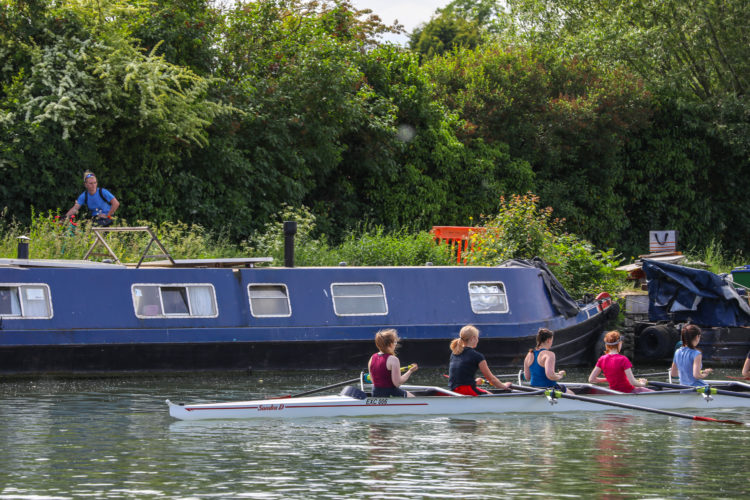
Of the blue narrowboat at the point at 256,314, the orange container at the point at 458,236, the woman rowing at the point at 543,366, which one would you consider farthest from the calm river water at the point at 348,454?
the orange container at the point at 458,236

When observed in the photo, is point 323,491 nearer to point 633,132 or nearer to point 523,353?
point 523,353

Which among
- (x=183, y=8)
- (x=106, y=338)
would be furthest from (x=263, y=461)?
(x=183, y=8)

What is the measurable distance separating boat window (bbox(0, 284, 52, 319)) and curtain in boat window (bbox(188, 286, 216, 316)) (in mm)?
2121

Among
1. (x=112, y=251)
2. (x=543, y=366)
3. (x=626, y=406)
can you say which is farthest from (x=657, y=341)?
(x=112, y=251)

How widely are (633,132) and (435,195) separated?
328 inches

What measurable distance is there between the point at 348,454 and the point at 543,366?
13.2 ft

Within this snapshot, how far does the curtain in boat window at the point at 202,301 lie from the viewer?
54.3 ft

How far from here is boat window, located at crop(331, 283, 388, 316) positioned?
1734cm

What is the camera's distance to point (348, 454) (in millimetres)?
10477

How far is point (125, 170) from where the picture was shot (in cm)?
2266

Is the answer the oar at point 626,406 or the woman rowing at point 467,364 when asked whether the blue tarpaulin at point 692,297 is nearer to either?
the oar at point 626,406

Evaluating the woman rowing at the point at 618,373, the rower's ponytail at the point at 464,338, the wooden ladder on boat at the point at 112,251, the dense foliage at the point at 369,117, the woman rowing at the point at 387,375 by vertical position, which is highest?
the dense foliage at the point at 369,117

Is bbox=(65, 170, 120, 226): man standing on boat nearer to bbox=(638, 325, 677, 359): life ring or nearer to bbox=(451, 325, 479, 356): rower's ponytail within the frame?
bbox=(451, 325, 479, 356): rower's ponytail

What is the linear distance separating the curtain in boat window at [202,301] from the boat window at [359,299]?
6.40 feet
